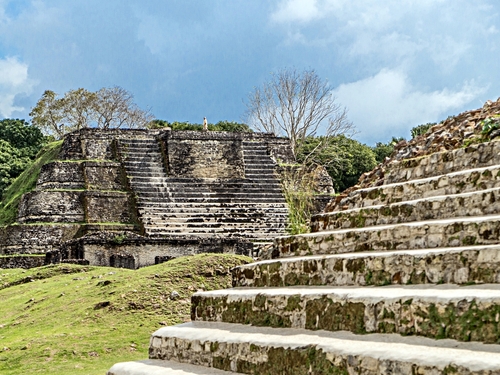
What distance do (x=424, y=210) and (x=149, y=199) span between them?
16.8m

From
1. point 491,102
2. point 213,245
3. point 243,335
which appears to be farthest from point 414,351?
point 213,245

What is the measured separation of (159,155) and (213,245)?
6.47 meters

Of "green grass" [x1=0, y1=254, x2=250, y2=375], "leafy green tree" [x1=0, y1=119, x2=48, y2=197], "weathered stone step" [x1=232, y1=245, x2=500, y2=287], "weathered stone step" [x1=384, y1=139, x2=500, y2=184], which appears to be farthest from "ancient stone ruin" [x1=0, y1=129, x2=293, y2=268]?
"weathered stone step" [x1=232, y1=245, x2=500, y2=287]

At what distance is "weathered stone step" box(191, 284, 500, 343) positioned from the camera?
3.30 metres

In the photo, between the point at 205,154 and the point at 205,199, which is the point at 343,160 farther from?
the point at 205,199

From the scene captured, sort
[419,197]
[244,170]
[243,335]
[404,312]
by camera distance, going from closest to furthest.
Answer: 1. [404,312]
2. [243,335]
3. [419,197]
4. [244,170]

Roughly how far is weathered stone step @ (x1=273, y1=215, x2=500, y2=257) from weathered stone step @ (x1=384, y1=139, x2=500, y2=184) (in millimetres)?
1248

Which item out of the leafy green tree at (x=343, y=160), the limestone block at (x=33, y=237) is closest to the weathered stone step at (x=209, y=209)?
the limestone block at (x=33, y=237)

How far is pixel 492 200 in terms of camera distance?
187 inches

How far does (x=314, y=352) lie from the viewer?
380cm

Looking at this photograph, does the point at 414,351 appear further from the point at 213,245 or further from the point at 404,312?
the point at 213,245

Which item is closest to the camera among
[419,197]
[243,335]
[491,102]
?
[243,335]

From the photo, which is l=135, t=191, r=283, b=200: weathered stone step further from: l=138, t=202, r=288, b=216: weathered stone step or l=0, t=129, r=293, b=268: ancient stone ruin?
l=138, t=202, r=288, b=216: weathered stone step

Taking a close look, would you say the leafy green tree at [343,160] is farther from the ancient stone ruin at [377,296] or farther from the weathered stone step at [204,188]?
the ancient stone ruin at [377,296]
